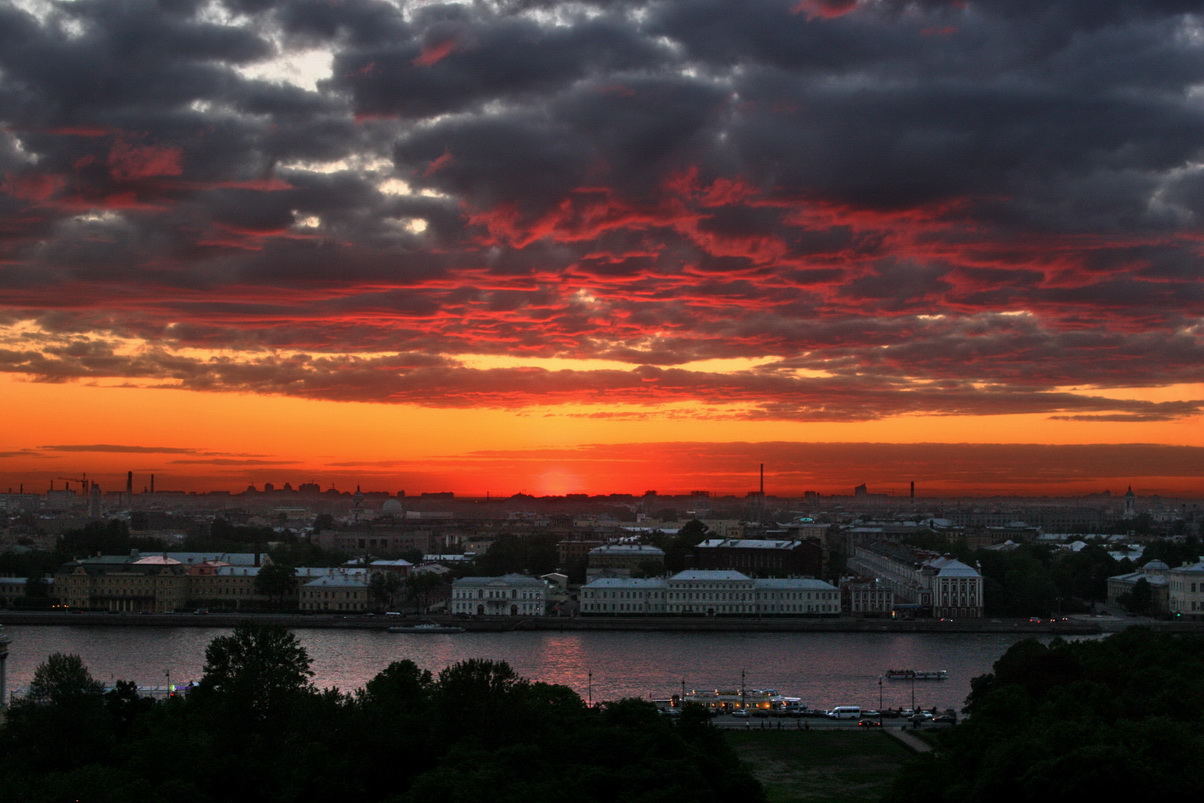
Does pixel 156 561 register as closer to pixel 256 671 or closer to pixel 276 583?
pixel 276 583

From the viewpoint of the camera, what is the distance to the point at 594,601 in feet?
154

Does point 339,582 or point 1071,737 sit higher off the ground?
point 339,582

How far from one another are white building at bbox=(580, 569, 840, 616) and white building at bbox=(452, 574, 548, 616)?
157 centimetres

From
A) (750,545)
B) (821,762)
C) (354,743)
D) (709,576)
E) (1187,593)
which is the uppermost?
(750,545)

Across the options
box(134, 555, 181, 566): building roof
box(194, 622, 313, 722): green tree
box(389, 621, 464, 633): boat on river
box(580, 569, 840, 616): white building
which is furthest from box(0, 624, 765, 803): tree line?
box(134, 555, 181, 566): building roof

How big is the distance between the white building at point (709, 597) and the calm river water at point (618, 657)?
482cm

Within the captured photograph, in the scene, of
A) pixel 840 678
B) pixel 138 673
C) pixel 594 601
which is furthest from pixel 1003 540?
pixel 138 673

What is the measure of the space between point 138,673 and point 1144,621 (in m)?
30.6

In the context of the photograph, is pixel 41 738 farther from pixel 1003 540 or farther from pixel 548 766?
pixel 1003 540

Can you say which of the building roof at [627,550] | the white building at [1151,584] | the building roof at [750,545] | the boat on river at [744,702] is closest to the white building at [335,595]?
the building roof at [627,550]

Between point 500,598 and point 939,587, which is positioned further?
point 939,587

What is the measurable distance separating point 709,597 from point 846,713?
2308 centimetres

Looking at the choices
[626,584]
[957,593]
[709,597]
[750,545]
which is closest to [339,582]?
[626,584]

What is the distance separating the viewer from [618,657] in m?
34.9
